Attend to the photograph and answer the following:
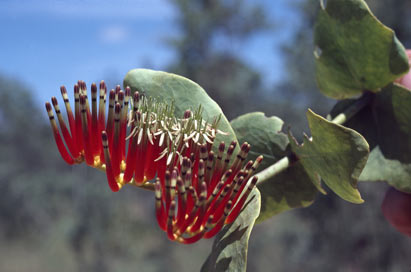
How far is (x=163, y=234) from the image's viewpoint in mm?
15344

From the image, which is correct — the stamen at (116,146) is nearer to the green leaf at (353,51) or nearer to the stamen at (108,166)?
the stamen at (108,166)

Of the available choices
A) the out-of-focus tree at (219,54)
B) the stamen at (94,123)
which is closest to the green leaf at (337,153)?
the stamen at (94,123)

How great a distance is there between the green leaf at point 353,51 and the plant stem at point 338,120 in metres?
0.03

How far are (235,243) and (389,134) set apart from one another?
48 cm

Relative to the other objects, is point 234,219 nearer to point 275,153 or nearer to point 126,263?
point 275,153

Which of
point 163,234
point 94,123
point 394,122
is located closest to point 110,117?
point 94,123

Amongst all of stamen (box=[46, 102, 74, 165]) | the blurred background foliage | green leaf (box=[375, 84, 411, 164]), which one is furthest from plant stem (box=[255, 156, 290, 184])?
the blurred background foliage

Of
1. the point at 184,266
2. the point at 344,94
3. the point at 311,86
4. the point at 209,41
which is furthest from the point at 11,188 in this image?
the point at 344,94

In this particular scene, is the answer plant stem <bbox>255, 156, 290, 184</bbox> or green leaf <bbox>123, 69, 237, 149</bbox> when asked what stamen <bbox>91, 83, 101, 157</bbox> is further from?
plant stem <bbox>255, 156, 290, 184</bbox>

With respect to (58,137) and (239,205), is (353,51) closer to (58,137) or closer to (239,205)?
(239,205)

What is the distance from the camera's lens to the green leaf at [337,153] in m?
0.66

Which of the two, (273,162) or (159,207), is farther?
(273,162)

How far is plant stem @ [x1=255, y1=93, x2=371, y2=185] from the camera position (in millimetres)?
807

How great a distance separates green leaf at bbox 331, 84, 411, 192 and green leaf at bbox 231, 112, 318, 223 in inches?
5.3
